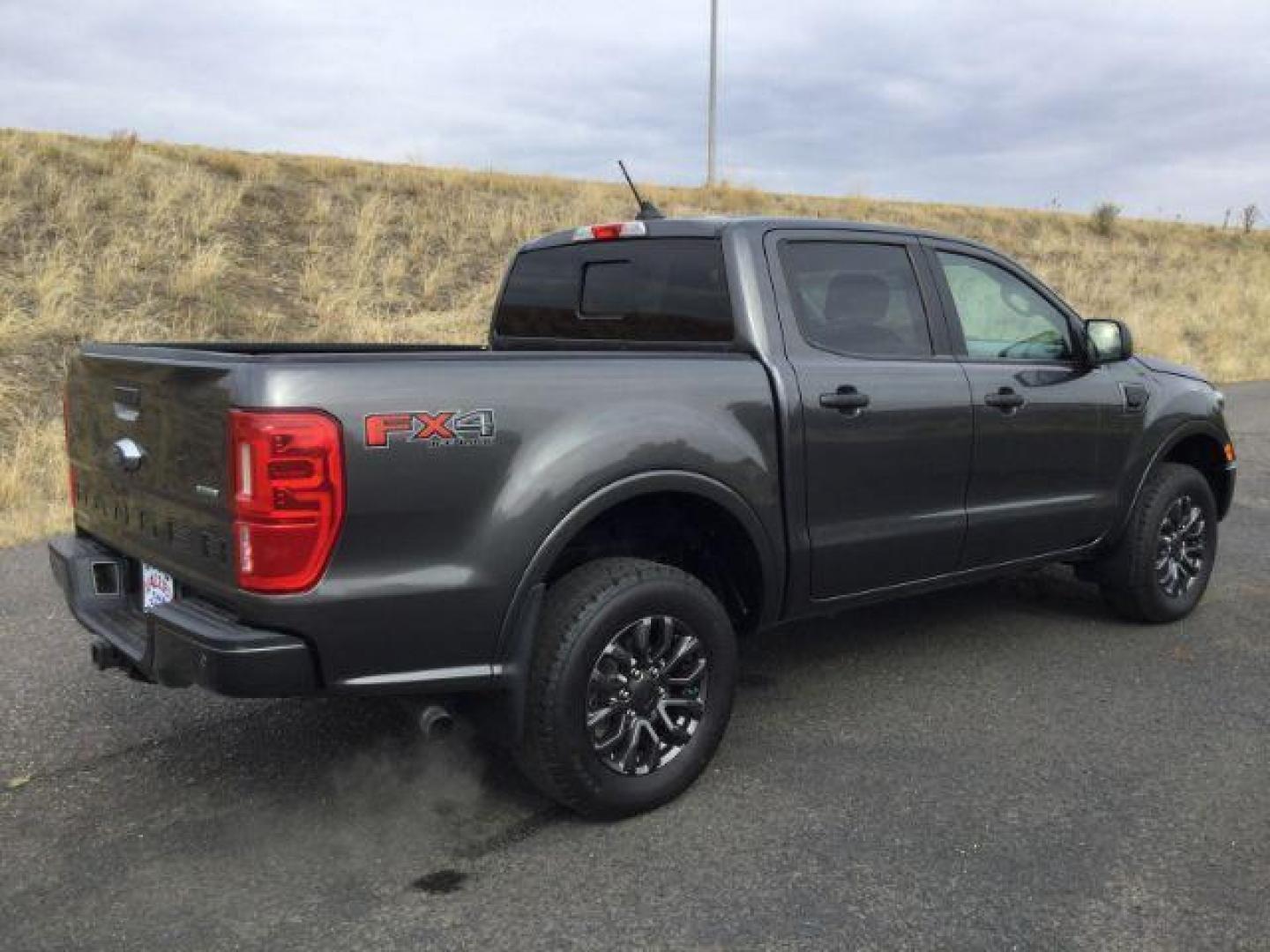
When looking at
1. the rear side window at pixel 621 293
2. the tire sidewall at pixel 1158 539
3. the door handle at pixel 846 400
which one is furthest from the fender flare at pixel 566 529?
the tire sidewall at pixel 1158 539

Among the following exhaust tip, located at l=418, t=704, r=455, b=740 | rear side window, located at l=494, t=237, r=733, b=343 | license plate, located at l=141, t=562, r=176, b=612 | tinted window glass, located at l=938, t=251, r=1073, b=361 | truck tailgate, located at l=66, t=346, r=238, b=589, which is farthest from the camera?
tinted window glass, located at l=938, t=251, r=1073, b=361

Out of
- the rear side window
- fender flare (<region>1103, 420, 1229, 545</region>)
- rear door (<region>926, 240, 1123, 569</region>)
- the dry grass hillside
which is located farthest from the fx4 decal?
the dry grass hillside

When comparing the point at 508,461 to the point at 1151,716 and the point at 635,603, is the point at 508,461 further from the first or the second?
the point at 1151,716

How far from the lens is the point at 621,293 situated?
4.14m

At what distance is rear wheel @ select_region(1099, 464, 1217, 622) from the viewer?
16.3 feet

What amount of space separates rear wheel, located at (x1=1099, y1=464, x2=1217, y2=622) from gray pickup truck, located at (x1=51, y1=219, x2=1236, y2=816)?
186mm

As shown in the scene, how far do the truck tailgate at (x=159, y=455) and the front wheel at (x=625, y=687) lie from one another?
36.3 inches

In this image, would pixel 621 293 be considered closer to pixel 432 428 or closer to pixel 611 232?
pixel 611 232

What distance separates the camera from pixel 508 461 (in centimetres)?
294

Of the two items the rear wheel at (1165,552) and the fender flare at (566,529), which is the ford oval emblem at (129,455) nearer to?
the fender flare at (566,529)

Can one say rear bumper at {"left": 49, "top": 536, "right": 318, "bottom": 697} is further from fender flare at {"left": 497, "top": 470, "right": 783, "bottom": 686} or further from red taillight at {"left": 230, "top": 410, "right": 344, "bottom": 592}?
fender flare at {"left": 497, "top": 470, "right": 783, "bottom": 686}

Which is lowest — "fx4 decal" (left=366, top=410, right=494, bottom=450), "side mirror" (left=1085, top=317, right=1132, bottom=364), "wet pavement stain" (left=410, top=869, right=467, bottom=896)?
"wet pavement stain" (left=410, top=869, right=467, bottom=896)

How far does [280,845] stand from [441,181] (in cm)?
1842

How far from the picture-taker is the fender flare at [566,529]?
2998 mm
